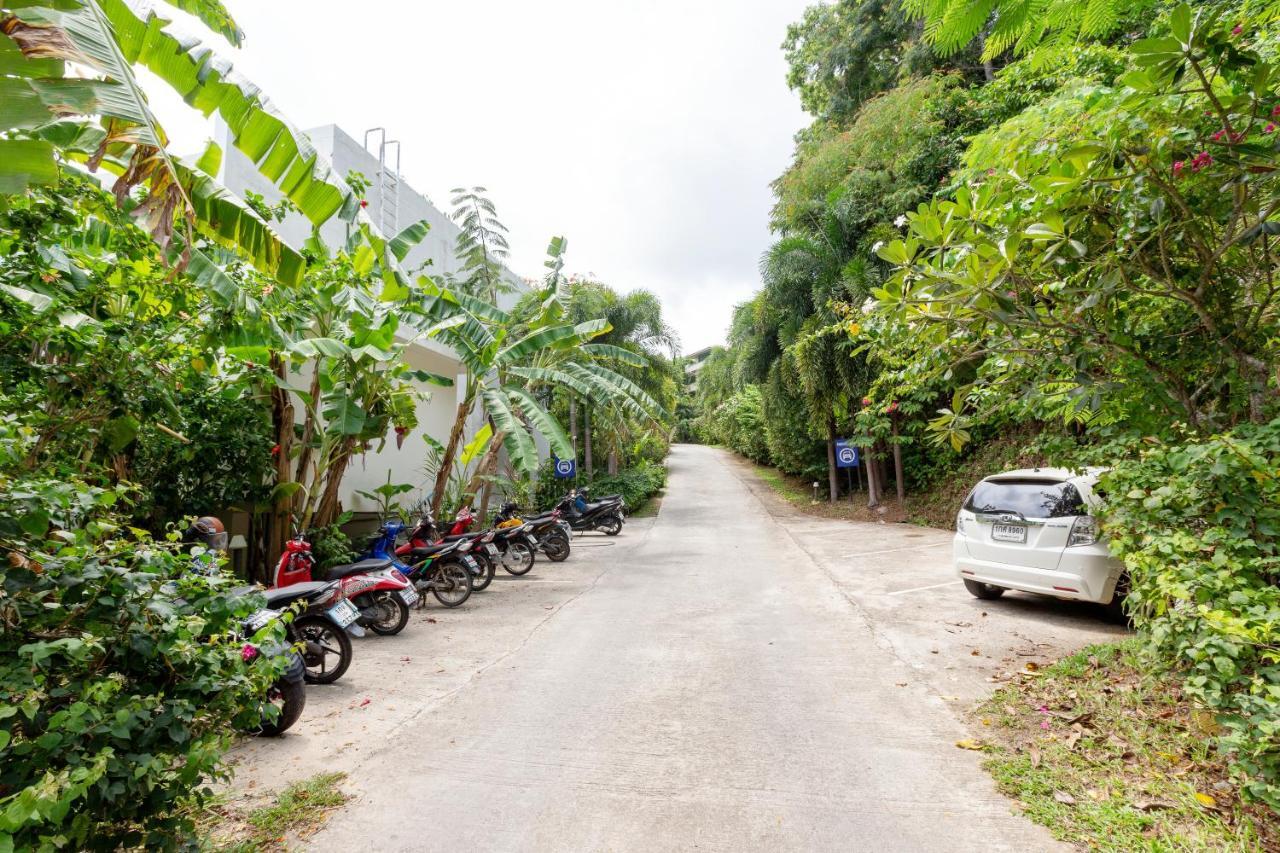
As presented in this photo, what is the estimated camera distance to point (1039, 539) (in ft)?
20.5

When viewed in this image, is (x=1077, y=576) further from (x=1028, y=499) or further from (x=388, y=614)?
(x=388, y=614)

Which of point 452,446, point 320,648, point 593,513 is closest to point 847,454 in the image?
point 593,513

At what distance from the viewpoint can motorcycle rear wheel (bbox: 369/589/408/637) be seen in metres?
6.59

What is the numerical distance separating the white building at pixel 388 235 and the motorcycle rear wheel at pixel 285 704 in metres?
7.32

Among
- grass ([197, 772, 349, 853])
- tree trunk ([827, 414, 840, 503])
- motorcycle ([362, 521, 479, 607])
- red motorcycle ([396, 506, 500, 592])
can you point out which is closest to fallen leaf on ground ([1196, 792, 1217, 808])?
grass ([197, 772, 349, 853])

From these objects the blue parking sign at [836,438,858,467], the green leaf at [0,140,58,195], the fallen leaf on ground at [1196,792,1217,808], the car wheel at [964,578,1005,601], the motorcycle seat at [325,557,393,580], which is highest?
the green leaf at [0,140,58,195]

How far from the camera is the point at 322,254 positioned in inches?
293

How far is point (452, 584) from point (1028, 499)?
22.8 feet

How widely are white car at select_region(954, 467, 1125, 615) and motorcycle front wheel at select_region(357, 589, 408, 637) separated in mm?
6304

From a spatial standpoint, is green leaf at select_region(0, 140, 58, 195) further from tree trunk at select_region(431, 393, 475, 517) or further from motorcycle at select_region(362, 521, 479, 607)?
tree trunk at select_region(431, 393, 475, 517)

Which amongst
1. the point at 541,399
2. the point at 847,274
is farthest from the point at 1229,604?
the point at 541,399

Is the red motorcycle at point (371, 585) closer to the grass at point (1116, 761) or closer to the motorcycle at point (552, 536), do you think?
the motorcycle at point (552, 536)

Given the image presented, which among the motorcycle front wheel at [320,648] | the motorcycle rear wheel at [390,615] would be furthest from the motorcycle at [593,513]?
the motorcycle front wheel at [320,648]

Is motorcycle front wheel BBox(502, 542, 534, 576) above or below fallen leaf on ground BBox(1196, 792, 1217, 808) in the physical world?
above
